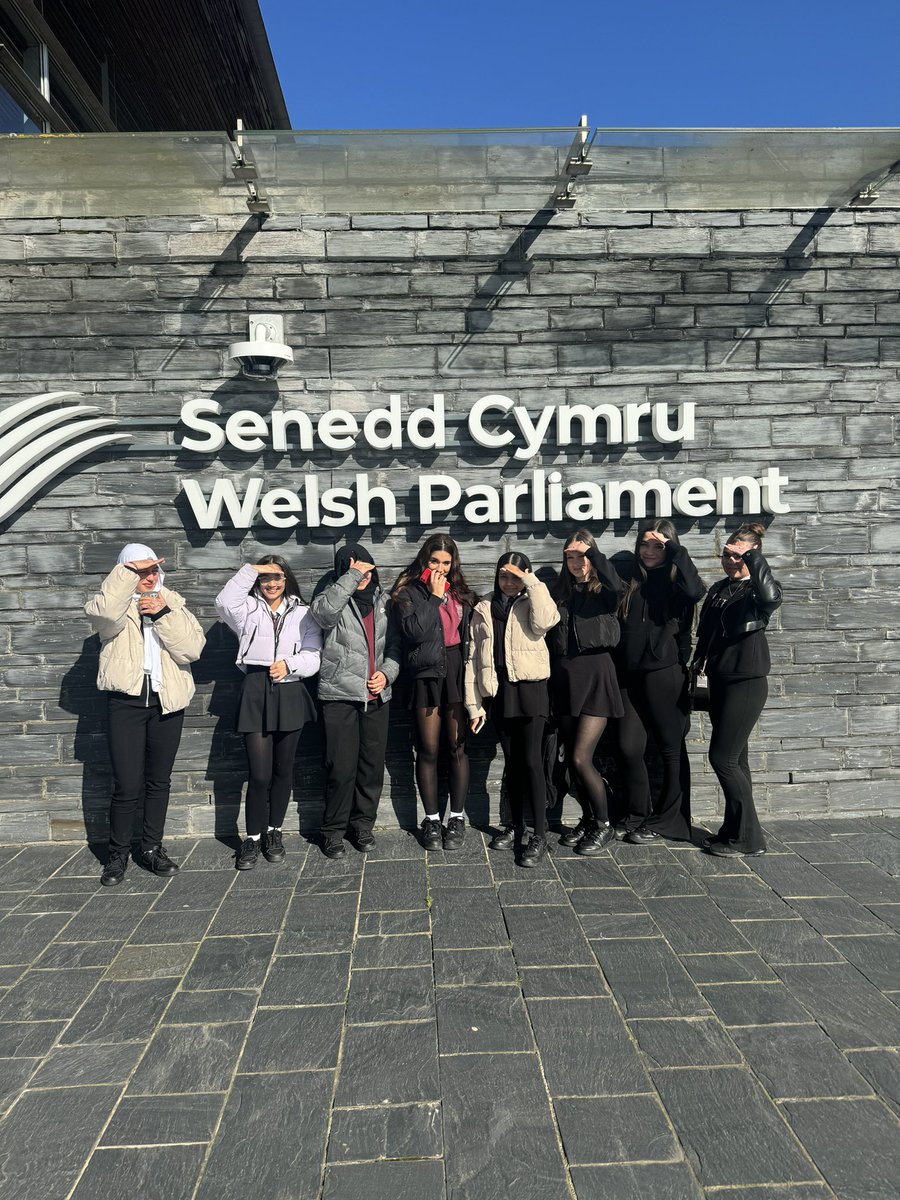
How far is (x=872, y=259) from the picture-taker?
16.7 ft

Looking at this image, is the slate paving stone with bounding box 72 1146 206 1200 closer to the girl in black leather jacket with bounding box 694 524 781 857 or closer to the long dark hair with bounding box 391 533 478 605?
the long dark hair with bounding box 391 533 478 605

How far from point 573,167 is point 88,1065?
17.0 feet

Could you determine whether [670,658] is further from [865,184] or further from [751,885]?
[865,184]

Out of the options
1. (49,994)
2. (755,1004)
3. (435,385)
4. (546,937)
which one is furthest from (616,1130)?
(435,385)

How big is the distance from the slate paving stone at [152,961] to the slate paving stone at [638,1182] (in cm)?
193

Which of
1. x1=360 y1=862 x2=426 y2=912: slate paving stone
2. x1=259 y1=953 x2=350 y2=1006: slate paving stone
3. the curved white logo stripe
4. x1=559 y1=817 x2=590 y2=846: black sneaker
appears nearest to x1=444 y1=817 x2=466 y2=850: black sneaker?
x1=360 y1=862 x2=426 y2=912: slate paving stone

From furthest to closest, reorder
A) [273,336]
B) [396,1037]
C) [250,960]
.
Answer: [273,336]
[250,960]
[396,1037]

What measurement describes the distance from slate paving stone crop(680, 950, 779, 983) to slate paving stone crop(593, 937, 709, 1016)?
5 centimetres

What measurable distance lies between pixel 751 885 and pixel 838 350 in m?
3.53

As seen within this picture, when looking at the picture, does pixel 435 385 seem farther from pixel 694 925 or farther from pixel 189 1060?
pixel 189 1060

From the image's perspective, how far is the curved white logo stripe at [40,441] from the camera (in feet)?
15.6

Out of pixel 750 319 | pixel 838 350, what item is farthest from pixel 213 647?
pixel 838 350

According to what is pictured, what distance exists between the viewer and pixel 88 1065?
2.74 metres

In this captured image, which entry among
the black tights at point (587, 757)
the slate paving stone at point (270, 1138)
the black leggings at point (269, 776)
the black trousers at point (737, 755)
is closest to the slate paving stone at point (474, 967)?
the slate paving stone at point (270, 1138)
